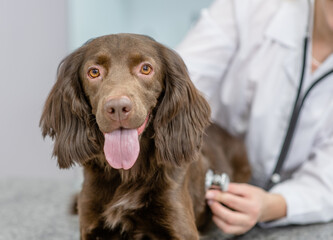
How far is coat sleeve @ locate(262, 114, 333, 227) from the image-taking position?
61.2 inches

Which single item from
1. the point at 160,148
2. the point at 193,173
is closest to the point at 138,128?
the point at 160,148

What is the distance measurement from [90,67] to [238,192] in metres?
0.64

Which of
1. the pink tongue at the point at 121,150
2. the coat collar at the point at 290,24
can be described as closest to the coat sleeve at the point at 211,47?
the coat collar at the point at 290,24

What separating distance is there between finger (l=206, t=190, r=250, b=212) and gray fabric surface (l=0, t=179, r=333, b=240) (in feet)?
0.46

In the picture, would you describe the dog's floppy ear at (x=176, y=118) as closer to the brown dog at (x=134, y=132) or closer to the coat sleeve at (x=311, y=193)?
the brown dog at (x=134, y=132)

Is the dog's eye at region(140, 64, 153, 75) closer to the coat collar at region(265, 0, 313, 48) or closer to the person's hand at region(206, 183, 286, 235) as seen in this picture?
the person's hand at region(206, 183, 286, 235)

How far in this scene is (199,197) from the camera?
4.48 feet

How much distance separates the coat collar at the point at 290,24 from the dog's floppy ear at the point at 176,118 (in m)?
0.68

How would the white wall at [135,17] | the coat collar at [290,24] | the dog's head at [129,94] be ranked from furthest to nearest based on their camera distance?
the white wall at [135,17]
the coat collar at [290,24]
the dog's head at [129,94]

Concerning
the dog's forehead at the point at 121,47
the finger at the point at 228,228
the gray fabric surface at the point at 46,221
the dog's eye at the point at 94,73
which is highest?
the dog's forehead at the point at 121,47

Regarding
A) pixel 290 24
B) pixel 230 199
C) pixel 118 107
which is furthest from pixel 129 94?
pixel 290 24

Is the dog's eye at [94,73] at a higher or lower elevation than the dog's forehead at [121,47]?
lower

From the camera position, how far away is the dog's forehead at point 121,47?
105 cm

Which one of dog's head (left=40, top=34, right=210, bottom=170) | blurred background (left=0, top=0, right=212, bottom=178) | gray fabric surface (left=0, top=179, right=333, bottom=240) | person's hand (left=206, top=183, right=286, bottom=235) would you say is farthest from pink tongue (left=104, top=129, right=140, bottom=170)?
blurred background (left=0, top=0, right=212, bottom=178)
